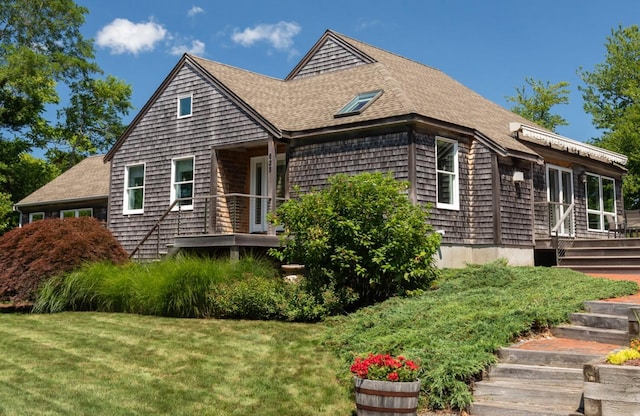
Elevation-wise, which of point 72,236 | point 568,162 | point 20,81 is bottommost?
point 72,236

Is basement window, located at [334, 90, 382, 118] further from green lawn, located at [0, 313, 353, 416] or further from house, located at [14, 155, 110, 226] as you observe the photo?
house, located at [14, 155, 110, 226]

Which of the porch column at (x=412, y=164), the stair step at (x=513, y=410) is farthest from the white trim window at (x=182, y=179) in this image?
the stair step at (x=513, y=410)

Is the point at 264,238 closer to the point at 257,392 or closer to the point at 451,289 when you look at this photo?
the point at 451,289

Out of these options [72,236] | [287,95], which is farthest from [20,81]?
[72,236]

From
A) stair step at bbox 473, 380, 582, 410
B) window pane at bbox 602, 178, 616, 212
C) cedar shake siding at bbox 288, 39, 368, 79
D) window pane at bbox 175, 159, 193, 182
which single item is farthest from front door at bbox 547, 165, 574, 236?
stair step at bbox 473, 380, 582, 410

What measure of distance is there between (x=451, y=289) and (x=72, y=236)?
9.27m

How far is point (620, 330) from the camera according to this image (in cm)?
868

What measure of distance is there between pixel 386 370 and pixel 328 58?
16.9 meters

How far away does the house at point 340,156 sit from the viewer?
16609mm

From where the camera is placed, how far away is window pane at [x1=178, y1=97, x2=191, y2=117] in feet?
67.7

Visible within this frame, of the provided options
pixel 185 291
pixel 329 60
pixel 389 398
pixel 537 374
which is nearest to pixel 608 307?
pixel 537 374

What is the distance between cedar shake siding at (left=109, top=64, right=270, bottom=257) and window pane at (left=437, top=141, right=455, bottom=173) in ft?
16.1

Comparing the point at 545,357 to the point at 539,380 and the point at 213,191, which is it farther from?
the point at 213,191

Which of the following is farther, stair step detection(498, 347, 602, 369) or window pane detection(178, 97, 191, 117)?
window pane detection(178, 97, 191, 117)
